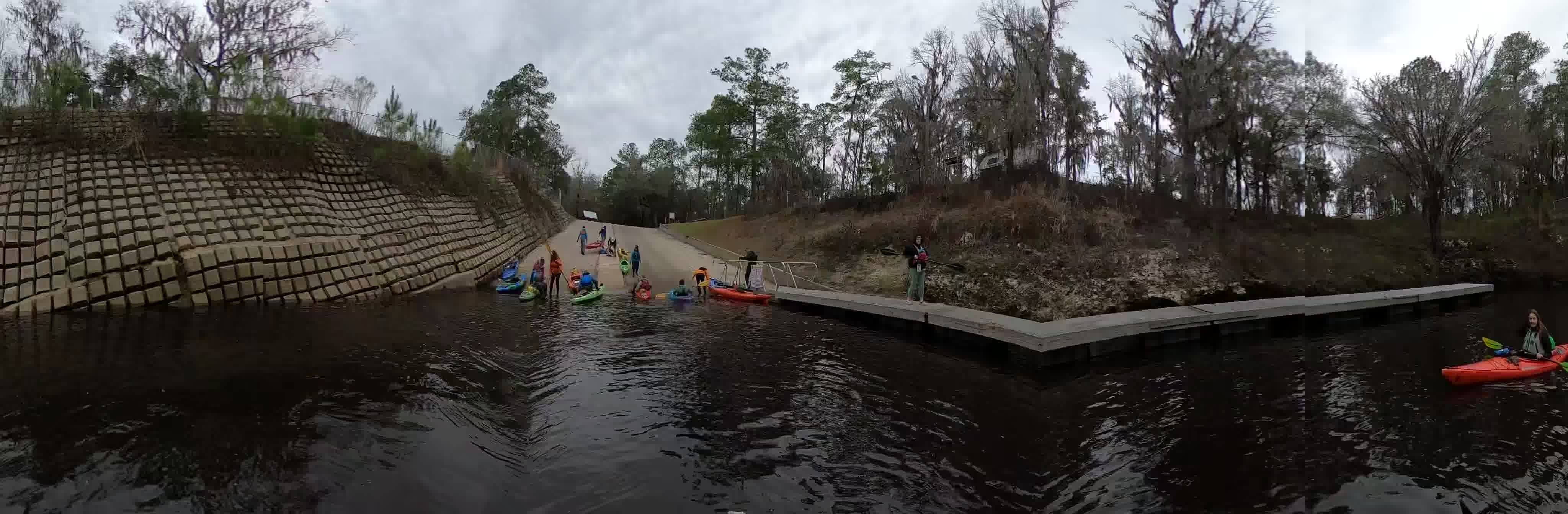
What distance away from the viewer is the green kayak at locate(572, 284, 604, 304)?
1569cm

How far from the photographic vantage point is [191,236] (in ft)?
46.6

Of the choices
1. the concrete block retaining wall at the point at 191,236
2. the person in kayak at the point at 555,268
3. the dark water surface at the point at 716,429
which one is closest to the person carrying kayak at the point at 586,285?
the person in kayak at the point at 555,268

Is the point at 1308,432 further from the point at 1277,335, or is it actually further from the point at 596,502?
the point at 1277,335

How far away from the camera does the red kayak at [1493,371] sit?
8492 millimetres

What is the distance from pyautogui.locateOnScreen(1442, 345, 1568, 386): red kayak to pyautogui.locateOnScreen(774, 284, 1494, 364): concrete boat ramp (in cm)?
373

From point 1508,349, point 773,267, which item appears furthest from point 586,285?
point 1508,349

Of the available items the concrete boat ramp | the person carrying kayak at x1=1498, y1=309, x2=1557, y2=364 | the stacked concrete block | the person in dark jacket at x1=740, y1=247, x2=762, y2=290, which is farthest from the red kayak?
the stacked concrete block

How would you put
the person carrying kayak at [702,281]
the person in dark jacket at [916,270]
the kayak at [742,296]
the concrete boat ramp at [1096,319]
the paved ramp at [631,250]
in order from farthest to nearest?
1. the paved ramp at [631,250]
2. the person carrying kayak at [702,281]
3. the kayak at [742,296]
4. the person in dark jacket at [916,270]
5. the concrete boat ramp at [1096,319]

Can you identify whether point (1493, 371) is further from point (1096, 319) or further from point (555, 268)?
point (555, 268)

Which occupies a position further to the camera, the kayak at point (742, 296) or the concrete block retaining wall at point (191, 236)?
the kayak at point (742, 296)

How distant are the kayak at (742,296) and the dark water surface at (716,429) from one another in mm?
6441

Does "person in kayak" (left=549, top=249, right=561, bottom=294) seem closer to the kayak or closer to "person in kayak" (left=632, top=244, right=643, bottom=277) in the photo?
"person in kayak" (left=632, top=244, right=643, bottom=277)

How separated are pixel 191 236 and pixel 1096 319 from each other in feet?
66.5

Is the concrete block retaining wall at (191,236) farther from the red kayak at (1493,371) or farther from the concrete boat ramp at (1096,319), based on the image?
the red kayak at (1493,371)
